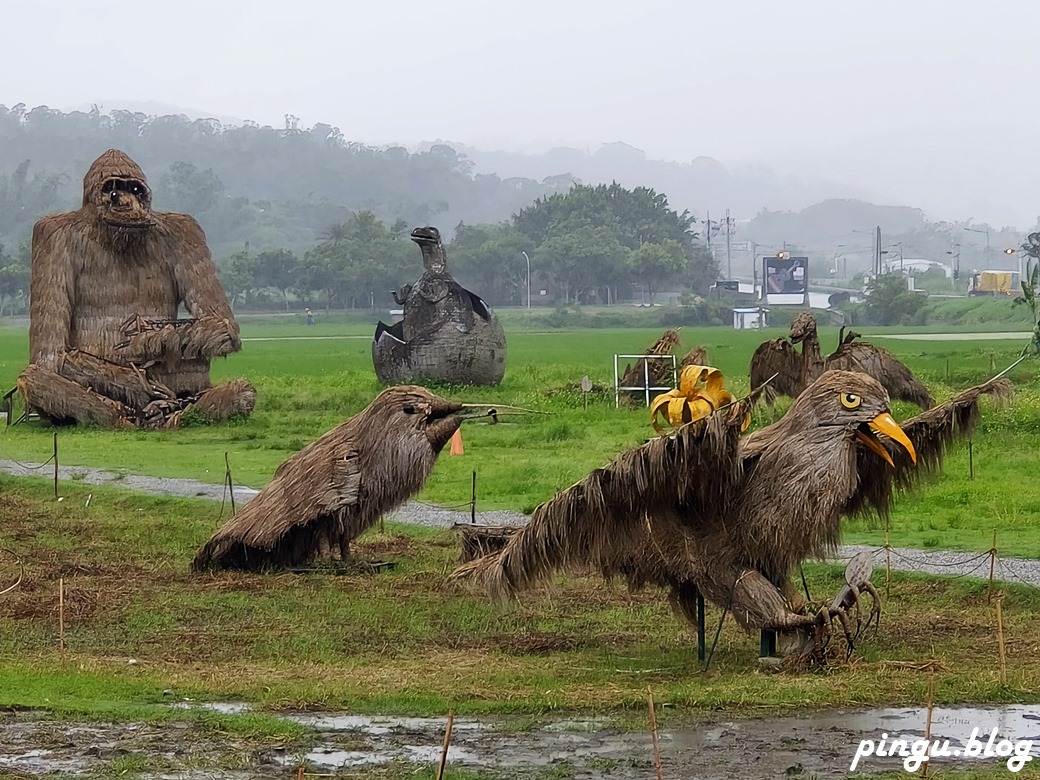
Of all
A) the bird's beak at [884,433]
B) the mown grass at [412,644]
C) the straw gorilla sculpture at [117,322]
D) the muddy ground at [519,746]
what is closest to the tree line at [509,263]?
the straw gorilla sculpture at [117,322]

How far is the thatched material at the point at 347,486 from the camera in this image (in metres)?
13.6

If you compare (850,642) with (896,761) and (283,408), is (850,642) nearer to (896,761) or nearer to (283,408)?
(896,761)

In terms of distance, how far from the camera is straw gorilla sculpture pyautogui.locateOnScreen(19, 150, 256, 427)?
24.7 m

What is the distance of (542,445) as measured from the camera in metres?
21.8

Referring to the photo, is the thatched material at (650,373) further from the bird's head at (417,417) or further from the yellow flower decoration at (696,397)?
the yellow flower decoration at (696,397)

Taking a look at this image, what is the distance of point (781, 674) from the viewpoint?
9758 millimetres

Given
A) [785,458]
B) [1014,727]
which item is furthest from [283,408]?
[1014,727]

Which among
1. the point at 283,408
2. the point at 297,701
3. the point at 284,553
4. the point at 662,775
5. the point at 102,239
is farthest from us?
the point at 283,408

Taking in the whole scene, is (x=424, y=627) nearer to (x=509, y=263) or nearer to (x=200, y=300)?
(x=200, y=300)

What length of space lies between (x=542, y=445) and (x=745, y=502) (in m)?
11.8

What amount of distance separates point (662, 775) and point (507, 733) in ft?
3.72

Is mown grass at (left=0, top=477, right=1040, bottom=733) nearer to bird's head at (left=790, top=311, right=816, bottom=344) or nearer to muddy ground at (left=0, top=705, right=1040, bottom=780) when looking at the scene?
muddy ground at (left=0, top=705, right=1040, bottom=780)

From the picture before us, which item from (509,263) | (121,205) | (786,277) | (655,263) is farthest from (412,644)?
(786,277)

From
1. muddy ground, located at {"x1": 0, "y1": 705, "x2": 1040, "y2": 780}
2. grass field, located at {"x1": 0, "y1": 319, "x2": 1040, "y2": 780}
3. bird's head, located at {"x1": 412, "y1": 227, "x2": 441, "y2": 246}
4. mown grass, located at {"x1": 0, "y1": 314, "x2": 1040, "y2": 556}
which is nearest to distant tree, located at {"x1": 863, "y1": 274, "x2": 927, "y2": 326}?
mown grass, located at {"x1": 0, "y1": 314, "x2": 1040, "y2": 556}
